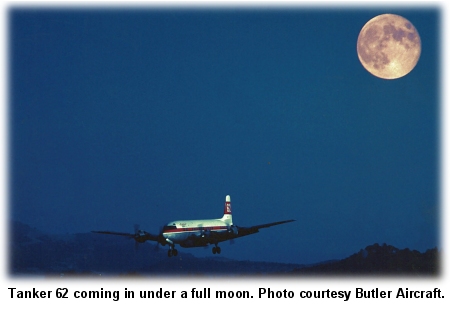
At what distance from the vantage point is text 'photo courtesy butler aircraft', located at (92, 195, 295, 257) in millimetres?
62094

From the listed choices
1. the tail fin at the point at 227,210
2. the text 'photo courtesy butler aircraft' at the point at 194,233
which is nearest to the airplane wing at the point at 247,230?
the text 'photo courtesy butler aircraft' at the point at 194,233

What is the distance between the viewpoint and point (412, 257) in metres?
115

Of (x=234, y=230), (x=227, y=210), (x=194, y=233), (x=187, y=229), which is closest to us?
(x=187, y=229)

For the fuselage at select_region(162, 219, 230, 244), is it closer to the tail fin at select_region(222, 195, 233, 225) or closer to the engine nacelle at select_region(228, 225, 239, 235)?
the engine nacelle at select_region(228, 225, 239, 235)

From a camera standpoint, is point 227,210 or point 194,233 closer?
point 194,233

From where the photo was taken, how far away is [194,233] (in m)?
64.1

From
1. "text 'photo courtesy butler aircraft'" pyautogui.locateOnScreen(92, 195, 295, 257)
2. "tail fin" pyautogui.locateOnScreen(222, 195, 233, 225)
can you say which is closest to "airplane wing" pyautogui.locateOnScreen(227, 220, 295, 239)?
"text 'photo courtesy butler aircraft'" pyautogui.locateOnScreen(92, 195, 295, 257)

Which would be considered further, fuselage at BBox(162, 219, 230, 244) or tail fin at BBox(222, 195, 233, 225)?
tail fin at BBox(222, 195, 233, 225)

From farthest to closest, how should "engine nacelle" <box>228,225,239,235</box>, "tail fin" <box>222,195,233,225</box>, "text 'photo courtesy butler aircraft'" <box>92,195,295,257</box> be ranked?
1. "tail fin" <box>222,195,233,225</box>
2. "engine nacelle" <box>228,225,239,235</box>
3. "text 'photo courtesy butler aircraft'" <box>92,195,295,257</box>

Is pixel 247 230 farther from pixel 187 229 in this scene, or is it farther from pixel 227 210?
pixel 227 210

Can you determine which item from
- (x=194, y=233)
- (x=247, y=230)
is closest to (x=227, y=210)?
(x=247, y=230)

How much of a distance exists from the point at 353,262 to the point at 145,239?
198 ft

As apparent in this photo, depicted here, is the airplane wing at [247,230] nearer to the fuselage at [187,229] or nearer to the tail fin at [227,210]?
the fuselage at [187,229]

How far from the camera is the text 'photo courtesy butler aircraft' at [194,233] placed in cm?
6209
